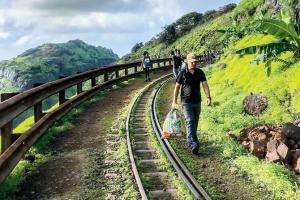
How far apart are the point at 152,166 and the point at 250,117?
15.1 ft

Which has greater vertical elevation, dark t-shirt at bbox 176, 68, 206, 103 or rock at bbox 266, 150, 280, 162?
dark t-shirt at bbox 176, 68, 206, 103

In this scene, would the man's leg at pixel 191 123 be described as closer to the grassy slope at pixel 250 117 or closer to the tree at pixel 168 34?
the grassy slope at pixel 250 117

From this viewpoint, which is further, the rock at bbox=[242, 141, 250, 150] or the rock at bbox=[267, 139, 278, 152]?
the rock at bbox=[242, 141, 250, 150]

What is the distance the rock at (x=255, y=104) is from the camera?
1375cm

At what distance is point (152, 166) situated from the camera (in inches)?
388

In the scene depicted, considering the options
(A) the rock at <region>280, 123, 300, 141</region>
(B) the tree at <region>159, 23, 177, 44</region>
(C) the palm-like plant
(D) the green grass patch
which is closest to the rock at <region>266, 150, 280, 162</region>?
(A) the rock at <region>280, 123, 300, 141</region>

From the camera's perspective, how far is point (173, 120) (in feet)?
36.4

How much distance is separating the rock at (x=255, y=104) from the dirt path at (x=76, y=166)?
14.1 feet

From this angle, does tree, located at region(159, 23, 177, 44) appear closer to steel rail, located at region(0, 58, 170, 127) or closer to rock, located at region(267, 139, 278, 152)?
steel rail, located at region(0, 58, 170, 127)

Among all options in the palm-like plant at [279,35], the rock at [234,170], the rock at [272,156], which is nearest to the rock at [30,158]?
the rock at [234,170]

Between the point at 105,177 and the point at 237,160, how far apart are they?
296 centimetres

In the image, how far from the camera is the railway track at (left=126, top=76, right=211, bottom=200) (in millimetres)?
8156

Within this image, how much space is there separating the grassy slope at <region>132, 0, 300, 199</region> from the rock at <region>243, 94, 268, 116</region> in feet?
0.70

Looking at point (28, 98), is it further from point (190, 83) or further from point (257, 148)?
point (257, 148)
